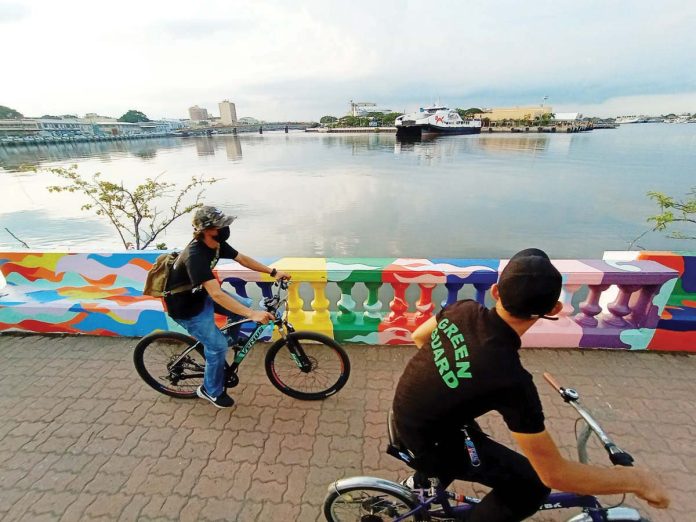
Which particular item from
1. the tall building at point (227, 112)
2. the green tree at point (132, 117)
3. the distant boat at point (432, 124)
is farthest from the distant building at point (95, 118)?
the distant boat at point (432, 124)

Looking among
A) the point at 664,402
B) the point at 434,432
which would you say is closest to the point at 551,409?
the point at 664,402

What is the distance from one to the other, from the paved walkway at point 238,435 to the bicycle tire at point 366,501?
0.35 m

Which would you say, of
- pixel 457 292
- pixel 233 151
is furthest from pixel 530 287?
pixel 233 151

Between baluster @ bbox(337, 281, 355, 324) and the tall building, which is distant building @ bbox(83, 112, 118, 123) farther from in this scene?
baluster @ bbox(337, 281, 355, 324)

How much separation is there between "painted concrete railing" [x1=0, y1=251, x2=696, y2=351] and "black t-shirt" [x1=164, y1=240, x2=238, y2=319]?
36.2 inches

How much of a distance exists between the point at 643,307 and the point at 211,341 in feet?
14.4

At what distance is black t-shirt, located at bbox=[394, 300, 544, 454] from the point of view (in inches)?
48.6

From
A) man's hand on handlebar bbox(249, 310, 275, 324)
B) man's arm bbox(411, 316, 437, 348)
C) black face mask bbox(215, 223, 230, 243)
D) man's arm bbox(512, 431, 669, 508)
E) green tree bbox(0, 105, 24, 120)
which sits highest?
green tree bbox(0, 105, 24, 120)

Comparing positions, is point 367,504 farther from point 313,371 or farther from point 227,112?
point 227,112

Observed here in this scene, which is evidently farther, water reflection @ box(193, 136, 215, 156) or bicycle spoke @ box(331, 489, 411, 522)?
water reflection @ box(193, 136, 215, 156)

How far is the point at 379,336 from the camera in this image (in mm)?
3834

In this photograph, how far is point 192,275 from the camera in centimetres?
242

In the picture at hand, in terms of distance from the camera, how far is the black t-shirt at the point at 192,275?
2424 mm

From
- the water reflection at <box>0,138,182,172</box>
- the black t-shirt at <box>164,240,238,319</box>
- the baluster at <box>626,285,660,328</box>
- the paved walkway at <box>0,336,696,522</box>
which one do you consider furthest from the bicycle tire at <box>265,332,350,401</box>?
the water reflection at <box>0,138,182,172</box>
